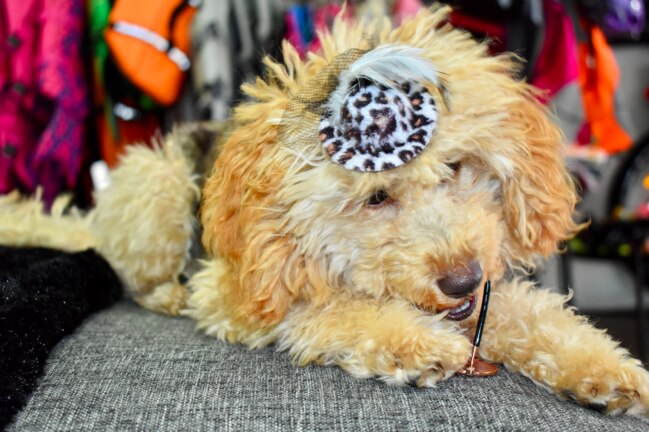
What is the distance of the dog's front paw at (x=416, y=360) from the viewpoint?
879 millimetres

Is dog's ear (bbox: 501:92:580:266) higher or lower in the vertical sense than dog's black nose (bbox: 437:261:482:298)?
higher

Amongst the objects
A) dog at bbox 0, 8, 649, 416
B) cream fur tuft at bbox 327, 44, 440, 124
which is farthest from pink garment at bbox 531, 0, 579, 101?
cream fur tuft at bbox 327, 44, 440, 124

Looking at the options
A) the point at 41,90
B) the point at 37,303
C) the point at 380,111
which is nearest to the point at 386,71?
the point at 380,111

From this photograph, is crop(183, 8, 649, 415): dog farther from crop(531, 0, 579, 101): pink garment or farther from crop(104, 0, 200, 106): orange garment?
crop(531, 0, 579, 101): pink garment

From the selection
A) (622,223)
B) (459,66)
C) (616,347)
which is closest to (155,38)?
(459,66)

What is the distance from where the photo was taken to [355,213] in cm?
101

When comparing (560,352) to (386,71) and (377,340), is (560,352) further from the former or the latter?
(386,71)

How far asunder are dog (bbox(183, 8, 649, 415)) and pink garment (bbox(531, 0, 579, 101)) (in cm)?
122

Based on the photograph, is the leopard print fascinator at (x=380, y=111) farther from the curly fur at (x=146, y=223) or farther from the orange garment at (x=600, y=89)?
the orange garment at (x=600, y=89)

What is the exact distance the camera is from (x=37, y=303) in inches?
41.4

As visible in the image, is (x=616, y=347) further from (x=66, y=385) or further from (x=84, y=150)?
(x=84, y=150)

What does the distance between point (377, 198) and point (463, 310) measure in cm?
23

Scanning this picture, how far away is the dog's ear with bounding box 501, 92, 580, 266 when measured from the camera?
3.45 ft

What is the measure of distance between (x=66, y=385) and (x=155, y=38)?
1394 mm
